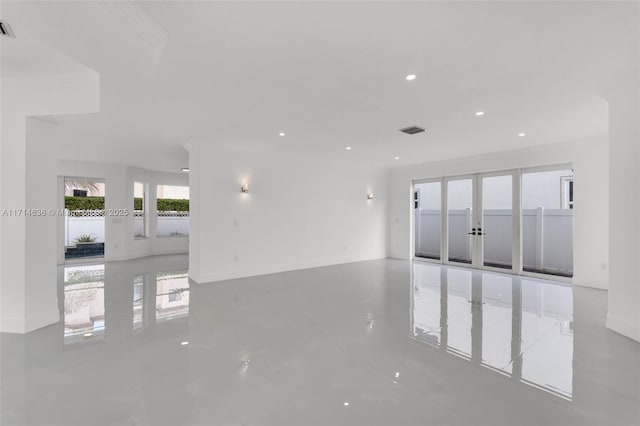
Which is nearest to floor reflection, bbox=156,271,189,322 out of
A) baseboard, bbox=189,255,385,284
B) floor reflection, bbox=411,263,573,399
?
baseboard, bbox=189,255,385,284

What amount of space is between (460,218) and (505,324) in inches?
166

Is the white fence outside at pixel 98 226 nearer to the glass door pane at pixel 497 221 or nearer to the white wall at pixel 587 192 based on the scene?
the glass door pane at pixel 497 221

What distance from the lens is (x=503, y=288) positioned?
4.97 meters

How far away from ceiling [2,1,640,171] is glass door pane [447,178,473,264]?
2.41 meters

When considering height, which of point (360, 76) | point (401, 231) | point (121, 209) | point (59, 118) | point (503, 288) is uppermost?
point (360, 76)

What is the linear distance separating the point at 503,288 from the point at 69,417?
5.71 meters

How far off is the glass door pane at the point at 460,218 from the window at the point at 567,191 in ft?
5.48

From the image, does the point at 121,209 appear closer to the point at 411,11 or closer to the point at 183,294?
the point at 183,294

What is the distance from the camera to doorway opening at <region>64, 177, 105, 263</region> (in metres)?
7.65

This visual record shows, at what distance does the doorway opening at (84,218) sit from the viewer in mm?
7652

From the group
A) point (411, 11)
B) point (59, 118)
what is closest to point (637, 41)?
point (411, 11)

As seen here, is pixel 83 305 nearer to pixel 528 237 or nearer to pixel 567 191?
pixel 528 237

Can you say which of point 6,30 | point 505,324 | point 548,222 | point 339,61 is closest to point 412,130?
point 339,61

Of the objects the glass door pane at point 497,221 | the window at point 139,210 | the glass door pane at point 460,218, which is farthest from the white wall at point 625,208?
the window at point 139,210
